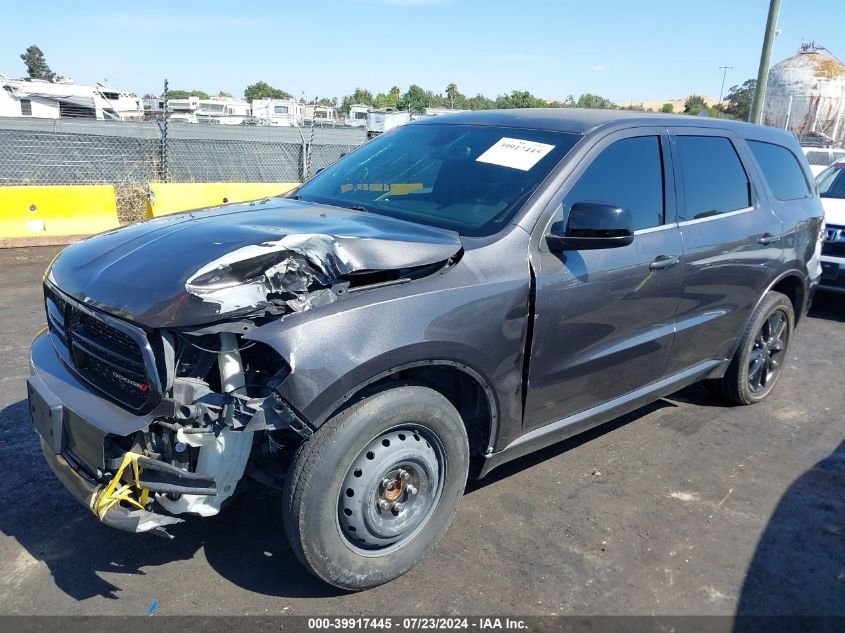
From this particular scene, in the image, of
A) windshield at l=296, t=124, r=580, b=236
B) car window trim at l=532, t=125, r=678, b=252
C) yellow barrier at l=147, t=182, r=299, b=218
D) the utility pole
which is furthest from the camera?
the utility pole

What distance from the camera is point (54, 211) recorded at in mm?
9656

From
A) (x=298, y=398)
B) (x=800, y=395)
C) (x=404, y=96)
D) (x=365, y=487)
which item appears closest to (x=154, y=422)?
(x=298, y=398)

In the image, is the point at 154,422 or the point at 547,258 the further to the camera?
the point at 547,258

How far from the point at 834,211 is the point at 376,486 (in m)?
7.67

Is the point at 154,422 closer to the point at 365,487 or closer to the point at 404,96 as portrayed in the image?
the point at 365,487

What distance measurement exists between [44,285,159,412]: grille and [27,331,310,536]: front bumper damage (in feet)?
0.20

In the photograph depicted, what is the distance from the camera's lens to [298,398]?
239cm

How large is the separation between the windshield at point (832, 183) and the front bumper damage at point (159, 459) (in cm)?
874

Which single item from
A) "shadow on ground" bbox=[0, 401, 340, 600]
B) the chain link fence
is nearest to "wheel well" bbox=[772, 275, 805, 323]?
"shadow on ground" bbox=[0, 401, 340, 600]

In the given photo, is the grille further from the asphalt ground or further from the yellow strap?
the asphalt ground

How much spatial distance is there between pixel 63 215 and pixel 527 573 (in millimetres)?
9157

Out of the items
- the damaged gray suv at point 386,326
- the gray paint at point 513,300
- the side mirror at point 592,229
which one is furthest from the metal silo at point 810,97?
the side mirror at point 592,229

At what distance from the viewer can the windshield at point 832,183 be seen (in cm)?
872

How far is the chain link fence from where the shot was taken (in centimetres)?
1202
